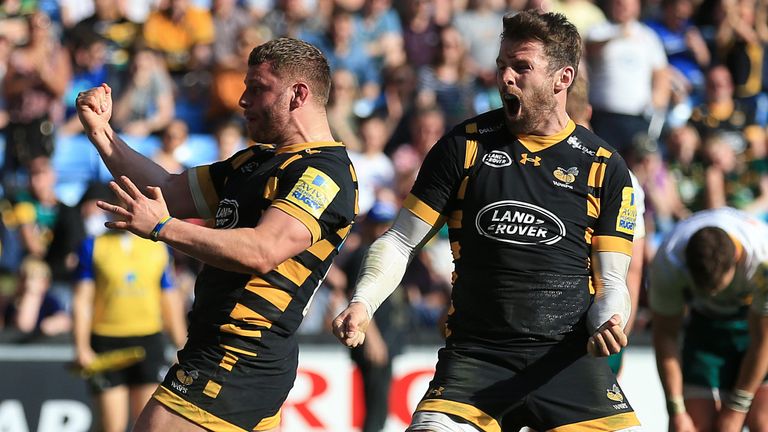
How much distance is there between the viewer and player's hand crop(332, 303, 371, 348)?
15.3 feet

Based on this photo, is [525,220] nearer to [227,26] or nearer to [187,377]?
[187,377]

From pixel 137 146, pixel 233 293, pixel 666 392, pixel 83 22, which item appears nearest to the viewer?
pixel 233 293

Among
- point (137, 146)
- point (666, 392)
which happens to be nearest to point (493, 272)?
point (666, 392)

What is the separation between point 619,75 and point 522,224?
7.69 meters

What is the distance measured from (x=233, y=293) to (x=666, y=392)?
129 inches

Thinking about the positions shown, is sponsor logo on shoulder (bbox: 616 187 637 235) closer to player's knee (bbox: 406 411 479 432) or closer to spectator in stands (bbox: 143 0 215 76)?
player's knee (bbox: 406 411 479 432)

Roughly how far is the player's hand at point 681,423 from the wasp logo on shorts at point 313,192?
3.07 metres

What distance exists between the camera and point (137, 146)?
42.9ft

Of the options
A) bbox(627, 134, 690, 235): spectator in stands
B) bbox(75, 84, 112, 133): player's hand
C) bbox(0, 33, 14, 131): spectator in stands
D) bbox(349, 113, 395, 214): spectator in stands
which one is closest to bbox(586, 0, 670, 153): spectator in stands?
bbox(627, 134, 690, 235): spectator in stands

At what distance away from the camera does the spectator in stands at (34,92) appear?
516 inches

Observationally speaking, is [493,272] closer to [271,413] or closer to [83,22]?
[271,413]

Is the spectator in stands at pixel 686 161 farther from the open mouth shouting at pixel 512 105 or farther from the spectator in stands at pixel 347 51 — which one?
the open mouth shouting at pixel 512 105

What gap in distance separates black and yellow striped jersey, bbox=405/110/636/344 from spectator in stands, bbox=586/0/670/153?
23.4 feet

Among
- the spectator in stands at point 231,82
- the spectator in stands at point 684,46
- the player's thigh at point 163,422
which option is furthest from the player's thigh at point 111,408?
the spectator in stands at point 684,46
